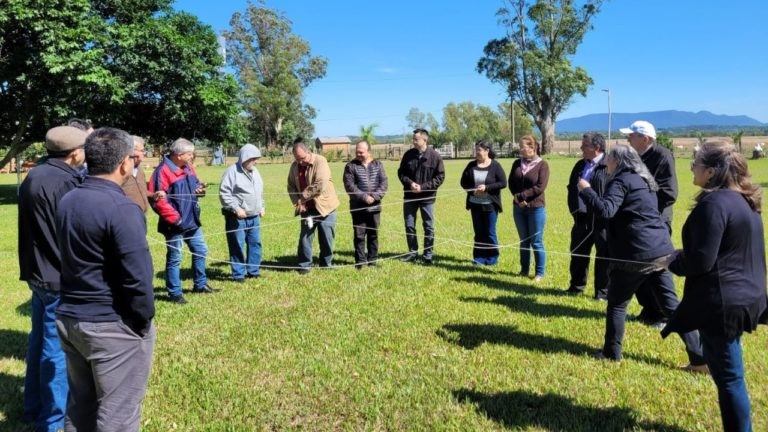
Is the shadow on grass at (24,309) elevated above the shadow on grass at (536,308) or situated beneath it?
elevated above

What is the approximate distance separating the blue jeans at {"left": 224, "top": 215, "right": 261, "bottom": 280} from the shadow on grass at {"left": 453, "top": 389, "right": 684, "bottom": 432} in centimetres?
423

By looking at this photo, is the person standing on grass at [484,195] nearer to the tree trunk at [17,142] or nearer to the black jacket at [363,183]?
the black jacket at [363,183]

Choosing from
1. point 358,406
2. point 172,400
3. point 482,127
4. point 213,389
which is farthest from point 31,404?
point 482,127

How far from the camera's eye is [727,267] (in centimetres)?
300

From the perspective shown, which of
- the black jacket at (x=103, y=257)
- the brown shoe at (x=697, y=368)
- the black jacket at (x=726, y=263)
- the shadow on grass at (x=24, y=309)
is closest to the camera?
the black jacket at (x=103, y=257)

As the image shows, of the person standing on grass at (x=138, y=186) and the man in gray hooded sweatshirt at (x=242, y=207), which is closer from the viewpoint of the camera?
the person standing on grass at (x=138, y=186)

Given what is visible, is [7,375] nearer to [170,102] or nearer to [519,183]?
[519,183]

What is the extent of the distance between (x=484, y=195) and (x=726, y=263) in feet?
16.9

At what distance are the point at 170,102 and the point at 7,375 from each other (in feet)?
63.4

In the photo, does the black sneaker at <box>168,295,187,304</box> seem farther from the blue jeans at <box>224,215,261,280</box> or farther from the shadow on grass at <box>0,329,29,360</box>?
the shadow on grass at <box>0,329,29,360</box>

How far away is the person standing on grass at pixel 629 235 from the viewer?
4281 mm

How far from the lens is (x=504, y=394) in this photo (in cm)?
398

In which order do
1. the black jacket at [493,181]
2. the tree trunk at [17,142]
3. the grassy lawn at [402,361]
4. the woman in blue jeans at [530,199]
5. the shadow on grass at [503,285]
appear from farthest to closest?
the tree trunk at [17,142]
the black jacket at [493,181]
the woman in blue jeans at [530,199]
the shadow on grass at [503,285]
the grassy lawn at [402,361]

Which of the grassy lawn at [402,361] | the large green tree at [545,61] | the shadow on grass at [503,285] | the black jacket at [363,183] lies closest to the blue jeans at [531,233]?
the grassy lawn at [402,361]
